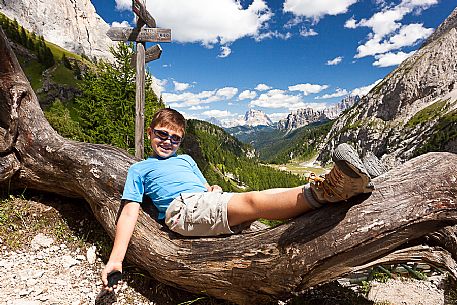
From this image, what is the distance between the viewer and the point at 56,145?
6383 mm

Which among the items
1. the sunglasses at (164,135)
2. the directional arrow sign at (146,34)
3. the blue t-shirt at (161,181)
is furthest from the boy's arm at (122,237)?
the directional arrow sign at (146,34)

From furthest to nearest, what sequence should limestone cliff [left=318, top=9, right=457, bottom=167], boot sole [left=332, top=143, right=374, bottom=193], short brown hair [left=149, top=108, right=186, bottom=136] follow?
limestone cliff [left=318, top=9, right=457, bottom=167]
short brown hair [left=149, top=108, right=186, bottom=136]
boot sole [left=332, top=143, right=374, bottom=193]

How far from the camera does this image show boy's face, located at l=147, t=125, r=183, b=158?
4.54 m

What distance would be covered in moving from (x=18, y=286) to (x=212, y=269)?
2831 mm

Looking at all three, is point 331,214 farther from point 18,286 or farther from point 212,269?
point 18,286

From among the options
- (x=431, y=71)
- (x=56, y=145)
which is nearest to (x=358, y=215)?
(x=56, y=145)

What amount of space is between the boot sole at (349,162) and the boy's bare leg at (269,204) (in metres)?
0.73

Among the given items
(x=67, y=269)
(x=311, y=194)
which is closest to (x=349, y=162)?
(x=311, y=194)

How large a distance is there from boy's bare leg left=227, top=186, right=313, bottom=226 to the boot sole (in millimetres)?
733

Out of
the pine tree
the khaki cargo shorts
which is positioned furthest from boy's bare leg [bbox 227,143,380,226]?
the pine tree

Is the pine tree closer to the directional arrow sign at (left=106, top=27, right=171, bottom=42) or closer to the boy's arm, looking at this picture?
the directional arrow sign at (left=106, top=27, right=171, bottom=42)

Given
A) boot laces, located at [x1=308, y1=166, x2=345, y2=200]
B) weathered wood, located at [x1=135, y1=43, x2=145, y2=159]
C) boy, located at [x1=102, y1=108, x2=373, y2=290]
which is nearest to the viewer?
boot laces, located at [x1=308, y1=166, x2=345, y2=200]

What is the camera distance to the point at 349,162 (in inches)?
105

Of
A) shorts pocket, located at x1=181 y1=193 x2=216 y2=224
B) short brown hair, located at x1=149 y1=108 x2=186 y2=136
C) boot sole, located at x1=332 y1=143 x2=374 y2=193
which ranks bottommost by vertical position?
shorts pocket, located at x1=181 y1=193 x2=216 y2=224
